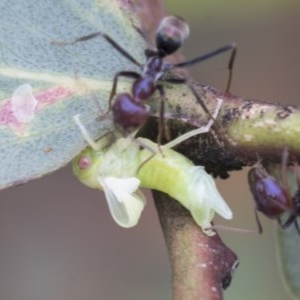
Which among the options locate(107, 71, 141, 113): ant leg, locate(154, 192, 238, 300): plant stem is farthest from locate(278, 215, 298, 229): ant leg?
locate(107, 71, 141, 113): ant leg

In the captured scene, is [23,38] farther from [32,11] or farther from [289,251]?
[289,251]

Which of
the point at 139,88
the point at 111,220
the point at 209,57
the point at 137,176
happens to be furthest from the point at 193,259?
the point at 111,220

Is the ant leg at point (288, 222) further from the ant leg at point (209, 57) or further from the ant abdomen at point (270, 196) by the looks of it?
the ant leg at point (209, 57)

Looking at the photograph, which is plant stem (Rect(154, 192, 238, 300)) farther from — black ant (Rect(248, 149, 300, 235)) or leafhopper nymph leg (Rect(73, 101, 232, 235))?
black ant (Rect(248, 149, 300, 235))

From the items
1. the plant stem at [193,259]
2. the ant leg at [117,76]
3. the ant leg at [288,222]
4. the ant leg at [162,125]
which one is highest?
the ant leg at [117,76]

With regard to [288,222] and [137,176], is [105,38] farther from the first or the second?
[288,222]

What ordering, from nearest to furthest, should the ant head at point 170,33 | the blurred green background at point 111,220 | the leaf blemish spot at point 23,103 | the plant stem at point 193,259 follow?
the plant stem at point 193,259, the leaf blemish spot at point 23,103, the ant head at point 170,33, the blurred green background at point 111,220

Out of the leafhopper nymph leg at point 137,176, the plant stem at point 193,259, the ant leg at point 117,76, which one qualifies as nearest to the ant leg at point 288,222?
the leafhopper nymph leg at point 137,176
